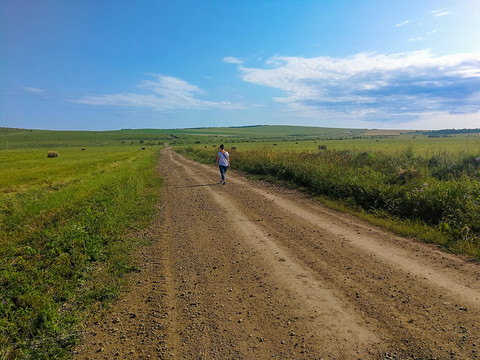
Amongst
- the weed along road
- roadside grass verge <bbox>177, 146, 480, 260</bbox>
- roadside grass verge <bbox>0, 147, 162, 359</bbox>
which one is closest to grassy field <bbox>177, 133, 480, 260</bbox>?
roadside grass verge <bbox>177, 146, 480, 260</bbox>

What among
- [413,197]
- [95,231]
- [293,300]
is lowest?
[293,300]

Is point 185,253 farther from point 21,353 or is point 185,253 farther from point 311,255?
point 21,353

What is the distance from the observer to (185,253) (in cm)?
619

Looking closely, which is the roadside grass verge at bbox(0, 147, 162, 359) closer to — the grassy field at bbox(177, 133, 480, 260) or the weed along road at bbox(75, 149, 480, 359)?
the weed along road at bbox(75, 149, 480, 359)

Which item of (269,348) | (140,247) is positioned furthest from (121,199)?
(269,348)

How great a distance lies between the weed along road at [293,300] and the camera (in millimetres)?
3270

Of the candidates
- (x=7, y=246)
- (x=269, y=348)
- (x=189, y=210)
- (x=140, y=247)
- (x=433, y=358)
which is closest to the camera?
(x=433, y=358)

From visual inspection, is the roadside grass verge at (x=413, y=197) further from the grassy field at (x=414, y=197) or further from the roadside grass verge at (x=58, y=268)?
the roadside grass verge at (x=58, y=268)

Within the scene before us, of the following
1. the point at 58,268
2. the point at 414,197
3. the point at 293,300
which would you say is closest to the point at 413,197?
the point at 414,197

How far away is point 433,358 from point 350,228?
4.83 meters

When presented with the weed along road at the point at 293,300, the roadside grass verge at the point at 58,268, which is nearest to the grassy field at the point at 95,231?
the roadside grass verge at the point at 58,268

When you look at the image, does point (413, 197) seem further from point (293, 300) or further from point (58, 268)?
point (58, 268)

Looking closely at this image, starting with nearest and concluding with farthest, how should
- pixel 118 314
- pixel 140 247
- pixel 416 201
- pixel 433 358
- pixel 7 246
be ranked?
1. pixel 433 358
2. pixel 118 314
3. pixel 140 247
4. pixel 7 246
5. pixel 416 201

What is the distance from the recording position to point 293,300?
422 centimetres
